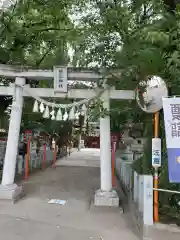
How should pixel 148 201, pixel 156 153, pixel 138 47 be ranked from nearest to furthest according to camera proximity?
pixel 148 201 → pixel 156 153 → pixel 138 47

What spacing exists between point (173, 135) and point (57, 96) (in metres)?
4.14

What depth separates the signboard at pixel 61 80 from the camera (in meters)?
7.57

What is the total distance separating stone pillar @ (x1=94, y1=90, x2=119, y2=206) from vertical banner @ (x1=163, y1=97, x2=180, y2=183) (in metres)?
3.00

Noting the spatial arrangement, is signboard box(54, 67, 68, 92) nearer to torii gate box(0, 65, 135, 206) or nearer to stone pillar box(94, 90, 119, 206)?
torii gate box(0, 65, 135, 206)

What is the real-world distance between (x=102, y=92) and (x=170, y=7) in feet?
8.92

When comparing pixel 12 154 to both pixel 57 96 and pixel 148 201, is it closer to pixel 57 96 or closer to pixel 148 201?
pixel 57 96

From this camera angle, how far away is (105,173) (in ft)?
24.1

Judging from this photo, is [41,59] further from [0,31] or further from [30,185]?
[30,185]

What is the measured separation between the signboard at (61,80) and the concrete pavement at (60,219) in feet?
10.5

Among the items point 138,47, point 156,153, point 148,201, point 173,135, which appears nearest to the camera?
point 173,135

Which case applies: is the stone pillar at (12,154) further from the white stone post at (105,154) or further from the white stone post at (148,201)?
the white stone post at (148,201)

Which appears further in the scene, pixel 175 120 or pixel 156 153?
pixel 156 153

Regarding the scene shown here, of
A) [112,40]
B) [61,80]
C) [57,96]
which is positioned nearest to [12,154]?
[57,96]

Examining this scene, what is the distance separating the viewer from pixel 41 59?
1150 centimetres
